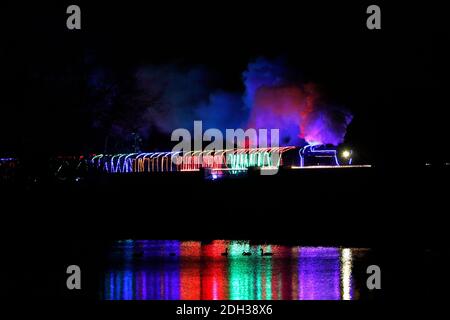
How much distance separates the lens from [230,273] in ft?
67.4

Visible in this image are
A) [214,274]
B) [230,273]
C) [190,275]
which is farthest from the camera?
[230,273]

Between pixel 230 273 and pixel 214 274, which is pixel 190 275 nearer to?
pixel 214 274

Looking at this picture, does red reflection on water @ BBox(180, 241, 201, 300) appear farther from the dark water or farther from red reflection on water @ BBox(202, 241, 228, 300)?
red reflection on water @ BBox(202, 241, 228, 300)

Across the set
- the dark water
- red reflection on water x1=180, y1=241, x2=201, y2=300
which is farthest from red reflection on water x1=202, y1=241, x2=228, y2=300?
red reflection on water x1=180, y1=241, x2=201, y2=300

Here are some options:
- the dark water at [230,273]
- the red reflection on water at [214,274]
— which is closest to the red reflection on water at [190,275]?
the dark water at [230,273]

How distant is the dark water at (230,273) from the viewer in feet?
57.5

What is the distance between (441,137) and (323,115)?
9683 millimetres

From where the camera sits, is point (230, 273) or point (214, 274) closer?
point (214, 274)

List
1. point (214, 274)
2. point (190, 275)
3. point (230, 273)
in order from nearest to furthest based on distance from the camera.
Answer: point (190, 275), point (214, 274), point (230, 273)

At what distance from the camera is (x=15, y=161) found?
1633 inches

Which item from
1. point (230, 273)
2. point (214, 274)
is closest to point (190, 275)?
point (214, 274)

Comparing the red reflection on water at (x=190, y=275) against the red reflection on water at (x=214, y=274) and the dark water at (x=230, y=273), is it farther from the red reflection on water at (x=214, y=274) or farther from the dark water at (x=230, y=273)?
the red reflection on water at (x=214, y=274)

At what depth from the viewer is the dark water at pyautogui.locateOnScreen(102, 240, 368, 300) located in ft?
57.5

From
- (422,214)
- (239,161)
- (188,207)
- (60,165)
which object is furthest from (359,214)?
(60,165)
